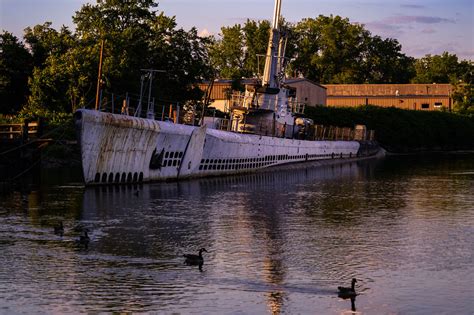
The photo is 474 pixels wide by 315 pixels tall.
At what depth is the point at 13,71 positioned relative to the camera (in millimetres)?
89062

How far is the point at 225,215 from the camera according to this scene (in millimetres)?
43125

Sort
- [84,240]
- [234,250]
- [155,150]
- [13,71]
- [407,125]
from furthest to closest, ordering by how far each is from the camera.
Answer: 1. [407,125]
2. [13,71]
3. [155,150]
4. [84,240]
5. [234,250]

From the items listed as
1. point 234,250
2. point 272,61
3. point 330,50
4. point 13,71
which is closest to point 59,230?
point 234,250

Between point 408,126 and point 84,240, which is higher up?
point 408,126

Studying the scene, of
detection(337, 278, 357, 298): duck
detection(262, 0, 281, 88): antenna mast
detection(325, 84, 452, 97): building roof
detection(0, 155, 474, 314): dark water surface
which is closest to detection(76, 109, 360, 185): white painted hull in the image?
detection(0, 155, 474, 314): dark water surface

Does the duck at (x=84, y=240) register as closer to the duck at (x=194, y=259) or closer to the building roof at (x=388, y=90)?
the duck at (x=194, y=259)

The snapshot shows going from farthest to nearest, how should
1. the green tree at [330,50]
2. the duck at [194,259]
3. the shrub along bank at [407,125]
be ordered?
the green tree at [330,50], the shrub along bank at [407,125], the duck at [194,259]

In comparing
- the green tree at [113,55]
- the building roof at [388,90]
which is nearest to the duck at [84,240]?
the green tree at [113,55]

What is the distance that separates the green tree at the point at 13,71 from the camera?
292ft

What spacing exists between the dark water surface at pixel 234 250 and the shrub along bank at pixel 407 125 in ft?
232

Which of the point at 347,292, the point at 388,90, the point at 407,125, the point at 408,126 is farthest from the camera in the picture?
the point at 388,90

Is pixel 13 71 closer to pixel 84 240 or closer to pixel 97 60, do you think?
pixel 97 60

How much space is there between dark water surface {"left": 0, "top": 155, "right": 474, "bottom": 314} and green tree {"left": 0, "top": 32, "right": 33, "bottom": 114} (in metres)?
36.0

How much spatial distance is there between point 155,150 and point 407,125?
8585 cm
